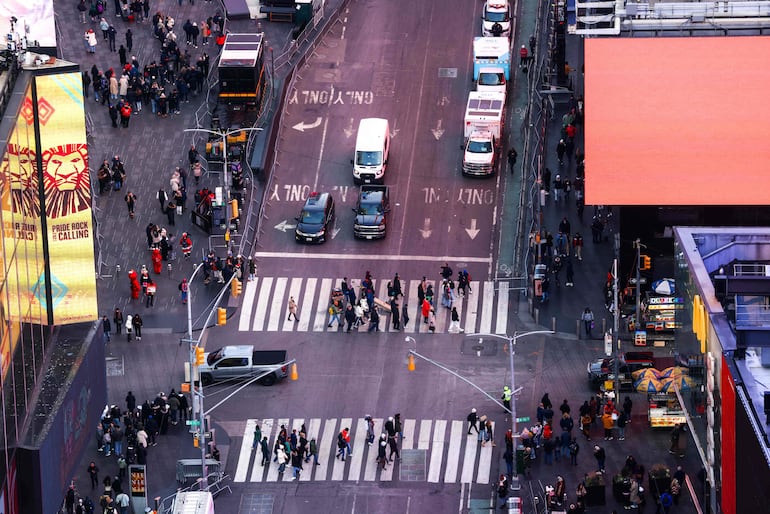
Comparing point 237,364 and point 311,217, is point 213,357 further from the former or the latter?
point 311,217

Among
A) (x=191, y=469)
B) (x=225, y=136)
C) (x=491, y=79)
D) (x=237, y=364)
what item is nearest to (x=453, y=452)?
(x=237, y=364)

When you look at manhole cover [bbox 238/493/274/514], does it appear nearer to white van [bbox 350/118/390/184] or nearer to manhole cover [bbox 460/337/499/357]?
manhole cover [bbox 460/337/499/357]

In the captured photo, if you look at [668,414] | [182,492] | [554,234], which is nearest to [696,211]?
[554,234]

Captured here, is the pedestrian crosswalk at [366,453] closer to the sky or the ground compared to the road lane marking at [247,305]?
closer to the ground

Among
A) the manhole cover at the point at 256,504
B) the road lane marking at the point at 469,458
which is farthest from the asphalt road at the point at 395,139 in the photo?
the manhole cover at the point at 256,504

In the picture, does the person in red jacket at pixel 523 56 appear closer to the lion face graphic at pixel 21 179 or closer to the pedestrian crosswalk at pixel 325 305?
the pedestrian crosswalk at pixel 325 305
